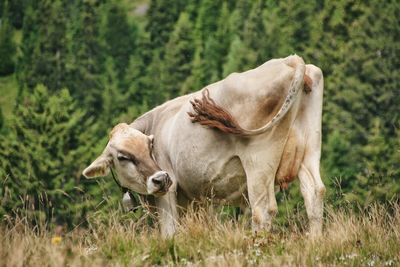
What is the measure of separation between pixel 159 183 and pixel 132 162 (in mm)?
657

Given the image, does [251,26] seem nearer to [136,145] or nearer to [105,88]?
[105,88]

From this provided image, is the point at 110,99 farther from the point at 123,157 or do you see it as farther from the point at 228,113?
the point at 228,113

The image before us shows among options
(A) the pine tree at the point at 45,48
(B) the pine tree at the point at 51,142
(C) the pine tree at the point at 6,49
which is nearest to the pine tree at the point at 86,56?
(A) the pine tree at the point at 45,48

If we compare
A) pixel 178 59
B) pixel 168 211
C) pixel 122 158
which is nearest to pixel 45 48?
pixel 178 59

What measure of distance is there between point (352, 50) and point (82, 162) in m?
21.7

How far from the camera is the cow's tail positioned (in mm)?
9250

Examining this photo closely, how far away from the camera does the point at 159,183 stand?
33.2 ft

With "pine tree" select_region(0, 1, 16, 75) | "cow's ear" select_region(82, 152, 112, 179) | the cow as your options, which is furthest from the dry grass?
"pine tree" select_region(0, 1, 16, 75)

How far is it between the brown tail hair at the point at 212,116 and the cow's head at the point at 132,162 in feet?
2.54

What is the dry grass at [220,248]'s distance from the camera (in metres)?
7.07

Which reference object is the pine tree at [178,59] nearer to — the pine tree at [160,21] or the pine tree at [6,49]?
the pine tree at [160,21]

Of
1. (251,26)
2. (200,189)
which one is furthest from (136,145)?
(251,26)

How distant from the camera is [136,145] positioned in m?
10.7

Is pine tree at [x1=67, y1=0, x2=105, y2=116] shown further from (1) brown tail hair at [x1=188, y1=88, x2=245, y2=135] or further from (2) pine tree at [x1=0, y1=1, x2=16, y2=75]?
(1) brown tail hair at [x1=188, y1=88, x2=245, y2=135]
